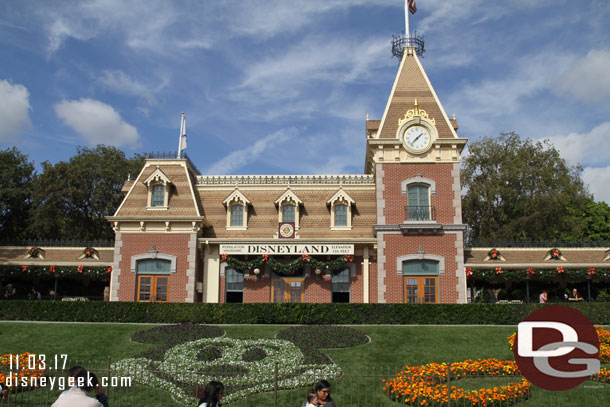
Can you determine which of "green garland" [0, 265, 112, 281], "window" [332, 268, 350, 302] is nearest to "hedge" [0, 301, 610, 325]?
"green garland" [0, 265, 112, 281]

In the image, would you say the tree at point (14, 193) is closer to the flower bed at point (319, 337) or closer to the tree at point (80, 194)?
the tree at point (80, 194)

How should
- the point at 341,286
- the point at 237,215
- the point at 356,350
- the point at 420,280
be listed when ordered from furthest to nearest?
1. the point at 237,215
2. the point at 341,286
3. the point at 420,280
4. the point at 356,350

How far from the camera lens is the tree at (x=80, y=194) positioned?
41344mm

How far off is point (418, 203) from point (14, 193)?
31789 millimetres

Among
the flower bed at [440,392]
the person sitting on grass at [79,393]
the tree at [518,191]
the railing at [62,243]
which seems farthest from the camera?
the tree at [518,191]

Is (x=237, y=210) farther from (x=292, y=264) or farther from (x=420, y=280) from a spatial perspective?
(x=420, y=280)

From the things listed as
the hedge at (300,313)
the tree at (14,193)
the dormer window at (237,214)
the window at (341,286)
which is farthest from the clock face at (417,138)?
the tree at (14,193)

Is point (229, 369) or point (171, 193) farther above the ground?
point (171, 193)

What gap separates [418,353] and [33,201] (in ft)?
114

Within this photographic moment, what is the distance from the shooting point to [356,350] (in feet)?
61.3

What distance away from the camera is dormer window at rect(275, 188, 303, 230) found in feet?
96.7

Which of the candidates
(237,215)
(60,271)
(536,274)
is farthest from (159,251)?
(536,274)

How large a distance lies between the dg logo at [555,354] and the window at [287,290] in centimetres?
1188

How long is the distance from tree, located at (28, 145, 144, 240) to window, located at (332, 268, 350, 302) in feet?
75.6
